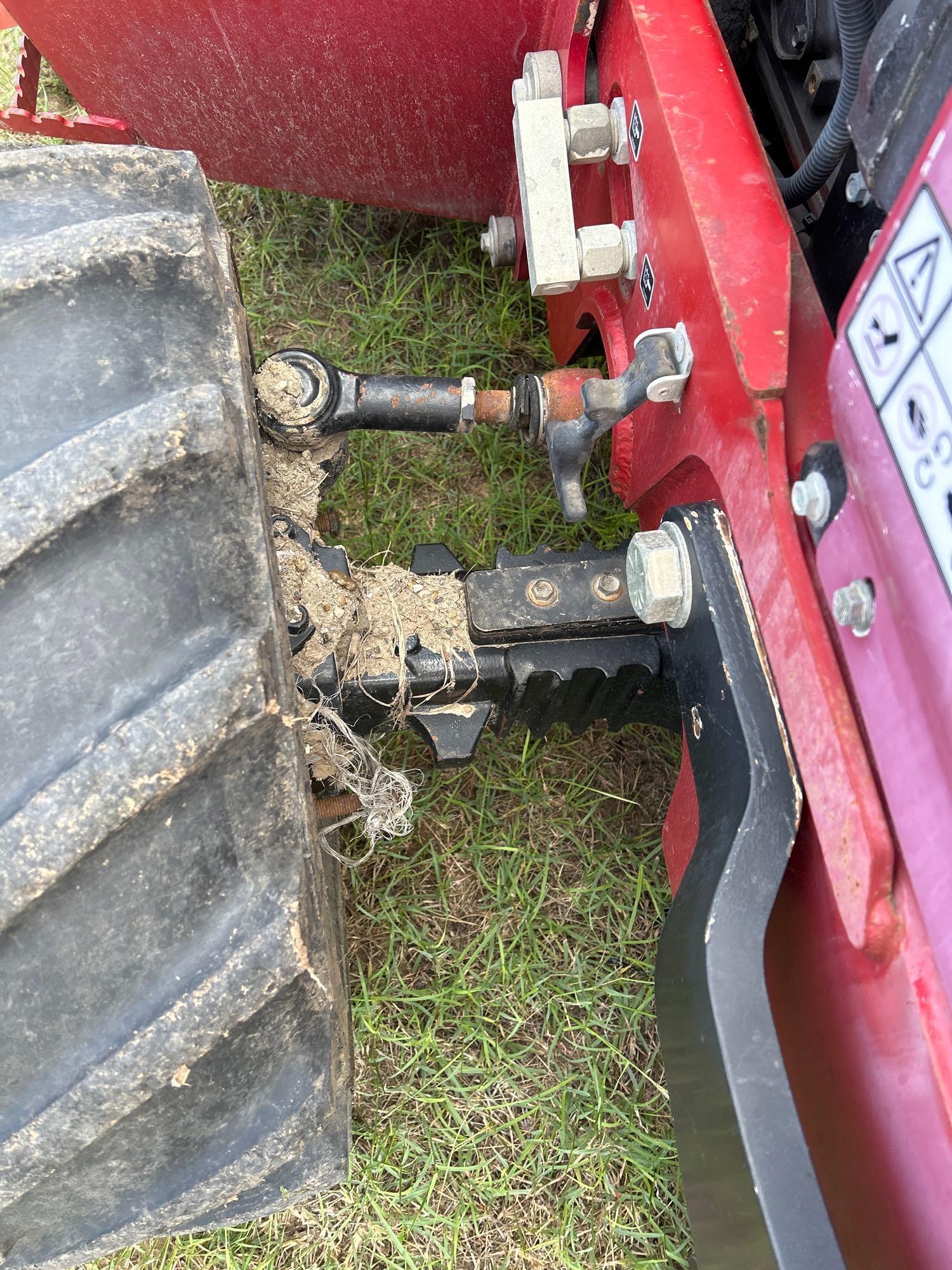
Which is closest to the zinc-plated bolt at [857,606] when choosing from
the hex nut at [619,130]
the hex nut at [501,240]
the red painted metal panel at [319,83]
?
the hex nut at [619,130]

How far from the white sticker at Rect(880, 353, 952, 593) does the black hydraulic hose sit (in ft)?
0.91

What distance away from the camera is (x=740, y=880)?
0.70m

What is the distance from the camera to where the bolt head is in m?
0.99

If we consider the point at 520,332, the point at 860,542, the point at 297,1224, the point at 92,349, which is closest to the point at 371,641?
the point at 92,349

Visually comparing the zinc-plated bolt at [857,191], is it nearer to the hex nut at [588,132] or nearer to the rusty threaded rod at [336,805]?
the hex nut at [588,132]

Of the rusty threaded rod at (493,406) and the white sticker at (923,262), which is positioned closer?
the white sticker at (923,262)

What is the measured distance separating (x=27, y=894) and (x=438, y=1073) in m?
0.76

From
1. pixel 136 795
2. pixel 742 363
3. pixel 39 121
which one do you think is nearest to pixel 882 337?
pixel 742 363

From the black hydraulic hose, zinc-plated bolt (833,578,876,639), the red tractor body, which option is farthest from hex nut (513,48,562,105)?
zinc-plated bolt (833,578,876,639)

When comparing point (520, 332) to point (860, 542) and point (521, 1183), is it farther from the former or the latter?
point (521, 1183)

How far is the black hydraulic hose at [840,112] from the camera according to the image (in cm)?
76

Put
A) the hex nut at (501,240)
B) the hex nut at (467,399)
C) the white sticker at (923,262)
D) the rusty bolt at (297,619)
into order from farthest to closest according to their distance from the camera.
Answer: the hex nut at (501,240)
the hex nut at (467,399)
the rusty bolt at (297,619)
the white sticker at (923,262)

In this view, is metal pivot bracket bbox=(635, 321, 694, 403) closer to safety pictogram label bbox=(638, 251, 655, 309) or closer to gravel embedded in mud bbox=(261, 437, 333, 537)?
safety pictogram label bbox=(638, 251, 655, 309)

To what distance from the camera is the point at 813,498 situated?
667mm
